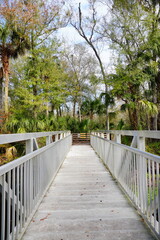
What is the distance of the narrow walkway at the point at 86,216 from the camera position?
67.0 inches

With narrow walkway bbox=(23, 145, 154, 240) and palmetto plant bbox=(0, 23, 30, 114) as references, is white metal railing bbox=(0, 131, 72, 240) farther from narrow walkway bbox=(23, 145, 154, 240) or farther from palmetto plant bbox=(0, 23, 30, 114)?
palmetto plant bbox=(0, 23, 30, 114)

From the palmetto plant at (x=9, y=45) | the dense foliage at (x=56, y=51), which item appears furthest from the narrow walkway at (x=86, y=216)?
the palmetto plant at (x=9, y=45)

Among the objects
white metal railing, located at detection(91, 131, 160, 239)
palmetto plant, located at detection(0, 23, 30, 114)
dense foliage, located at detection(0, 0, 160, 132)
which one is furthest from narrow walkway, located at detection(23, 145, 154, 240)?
palmetto plant, located at detection(0, 23, 30, 114)

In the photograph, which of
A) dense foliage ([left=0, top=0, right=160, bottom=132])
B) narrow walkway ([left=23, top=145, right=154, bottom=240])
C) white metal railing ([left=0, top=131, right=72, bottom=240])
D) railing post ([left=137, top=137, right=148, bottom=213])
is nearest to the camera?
white metal railing ([left=0, top=131, right=72, bottom=240])

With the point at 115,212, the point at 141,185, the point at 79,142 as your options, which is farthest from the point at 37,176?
the point at 79,142

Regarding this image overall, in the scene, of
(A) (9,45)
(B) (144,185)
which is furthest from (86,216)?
(A) (9,45)

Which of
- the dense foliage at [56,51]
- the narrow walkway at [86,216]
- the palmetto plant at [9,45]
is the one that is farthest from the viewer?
the dense foliage at [56,51]

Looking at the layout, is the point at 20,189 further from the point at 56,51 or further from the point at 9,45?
the point at 56,51

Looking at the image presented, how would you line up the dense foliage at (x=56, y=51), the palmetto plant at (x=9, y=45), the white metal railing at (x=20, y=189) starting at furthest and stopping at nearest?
the dense foliage at (x=56, y=51), the palmetto plant at (x=9, y=45), the white metal railing at (x=20, y=189)

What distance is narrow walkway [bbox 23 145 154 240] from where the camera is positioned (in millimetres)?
1702

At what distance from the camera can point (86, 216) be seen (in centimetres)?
209

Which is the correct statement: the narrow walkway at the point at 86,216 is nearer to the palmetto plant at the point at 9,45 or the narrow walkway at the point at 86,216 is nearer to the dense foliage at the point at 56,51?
the dense foliage at the point at 56,51

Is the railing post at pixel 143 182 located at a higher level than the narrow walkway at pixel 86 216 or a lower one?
higher

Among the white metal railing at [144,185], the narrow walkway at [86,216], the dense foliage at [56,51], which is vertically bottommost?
the narrow walkway at [86,216]
